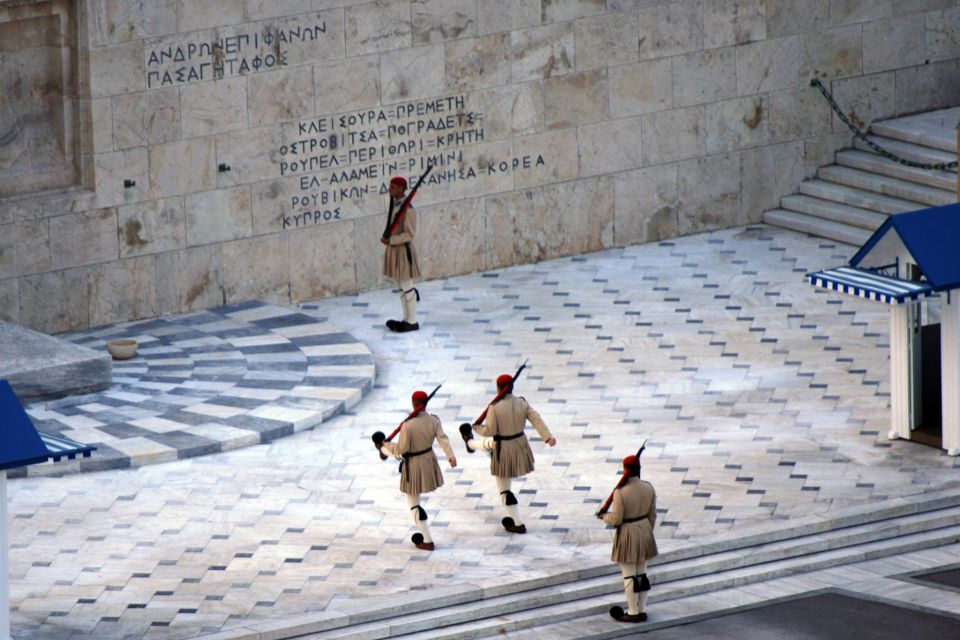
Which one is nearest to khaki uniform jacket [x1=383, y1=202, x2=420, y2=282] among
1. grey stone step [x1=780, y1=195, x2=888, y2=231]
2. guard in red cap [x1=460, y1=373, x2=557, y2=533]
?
guard in red cap [x1=460, y1=373, x2=557, y2=533]

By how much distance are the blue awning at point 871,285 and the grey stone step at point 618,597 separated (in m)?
2.11

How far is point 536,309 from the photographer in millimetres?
24500

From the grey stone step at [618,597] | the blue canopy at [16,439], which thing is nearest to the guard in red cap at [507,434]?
the grey stone step at [618,597]

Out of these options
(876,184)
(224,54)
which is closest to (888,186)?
(876,184)

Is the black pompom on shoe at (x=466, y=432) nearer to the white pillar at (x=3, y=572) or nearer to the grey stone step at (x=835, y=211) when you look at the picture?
the white pillar at (x=3, y=572)

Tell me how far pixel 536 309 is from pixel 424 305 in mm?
1312

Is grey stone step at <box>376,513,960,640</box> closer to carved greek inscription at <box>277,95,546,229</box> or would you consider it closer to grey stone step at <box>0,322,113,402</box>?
grey stone step at <box>0,322,113,402</box>

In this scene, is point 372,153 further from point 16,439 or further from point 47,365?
point 16,439

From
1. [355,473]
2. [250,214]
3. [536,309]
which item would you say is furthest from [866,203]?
[355,473]

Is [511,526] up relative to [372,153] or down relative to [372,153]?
down

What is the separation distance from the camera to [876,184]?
2661cm

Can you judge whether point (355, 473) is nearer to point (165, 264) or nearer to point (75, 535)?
point (75, 535)

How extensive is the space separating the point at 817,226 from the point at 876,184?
0.89 metres

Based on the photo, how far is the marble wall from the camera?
23.0 m
